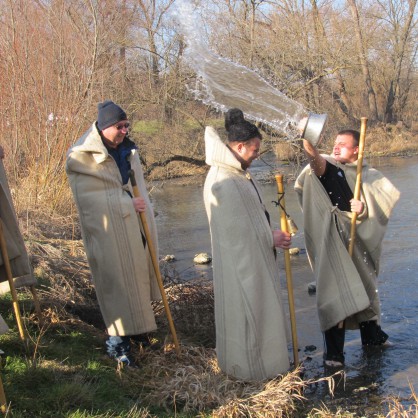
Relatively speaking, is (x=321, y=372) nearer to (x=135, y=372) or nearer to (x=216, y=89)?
(x=135, y=372)

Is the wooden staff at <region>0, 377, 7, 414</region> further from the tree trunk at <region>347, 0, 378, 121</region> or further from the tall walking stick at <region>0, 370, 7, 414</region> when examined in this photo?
the tree trunk at <region>347, 0, 378, 121</region>

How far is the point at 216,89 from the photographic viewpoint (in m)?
7.48

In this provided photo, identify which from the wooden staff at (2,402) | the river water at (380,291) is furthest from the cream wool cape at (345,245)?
the wooden staff at (2,402)

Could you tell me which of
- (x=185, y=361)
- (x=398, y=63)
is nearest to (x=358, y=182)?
(x=185, y=361)

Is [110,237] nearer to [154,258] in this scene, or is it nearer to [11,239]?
[154,258]

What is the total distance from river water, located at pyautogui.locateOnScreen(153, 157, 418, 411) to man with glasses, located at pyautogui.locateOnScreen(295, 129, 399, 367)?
1.00ft

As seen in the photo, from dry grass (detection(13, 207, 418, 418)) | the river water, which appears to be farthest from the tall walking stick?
the river water

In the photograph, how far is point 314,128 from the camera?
4.45 metres

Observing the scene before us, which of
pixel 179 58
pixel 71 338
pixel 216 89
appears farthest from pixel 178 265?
pixel 179 58

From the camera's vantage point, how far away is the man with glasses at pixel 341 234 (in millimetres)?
4902

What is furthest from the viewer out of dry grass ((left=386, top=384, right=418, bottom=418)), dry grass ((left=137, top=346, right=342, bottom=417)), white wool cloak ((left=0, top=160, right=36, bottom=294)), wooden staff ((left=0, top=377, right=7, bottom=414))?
white wool cloak ((left=0, top=160, right=36, bottom=294))

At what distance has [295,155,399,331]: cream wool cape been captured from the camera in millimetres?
4895

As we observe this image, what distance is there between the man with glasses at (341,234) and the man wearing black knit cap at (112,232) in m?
1.40

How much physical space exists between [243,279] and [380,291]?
3.38 m
